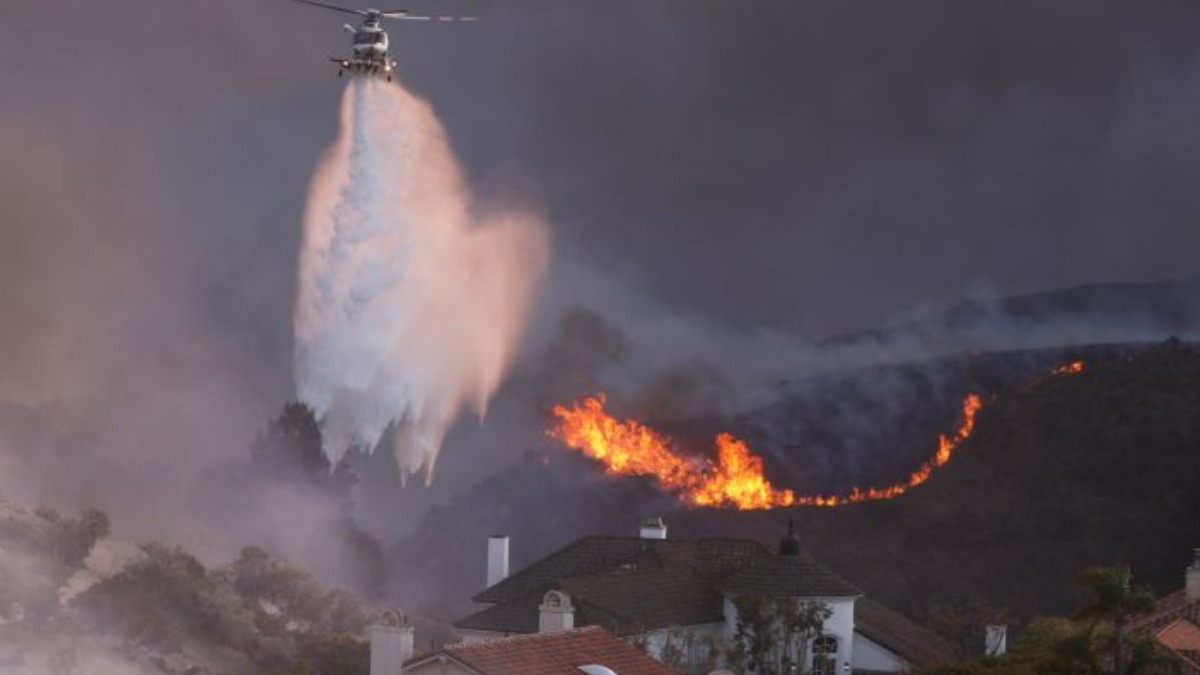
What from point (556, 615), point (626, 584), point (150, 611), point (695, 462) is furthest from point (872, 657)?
point (150, 611)

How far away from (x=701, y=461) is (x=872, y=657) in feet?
78.1

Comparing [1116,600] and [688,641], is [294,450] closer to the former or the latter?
[688,641]

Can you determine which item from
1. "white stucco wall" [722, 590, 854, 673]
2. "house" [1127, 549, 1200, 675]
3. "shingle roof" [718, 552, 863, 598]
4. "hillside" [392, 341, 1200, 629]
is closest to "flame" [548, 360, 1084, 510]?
"hillside" [392, 341, 1200, 629]

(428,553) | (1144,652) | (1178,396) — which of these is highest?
(1178,396)

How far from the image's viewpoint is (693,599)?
81500 millimetres

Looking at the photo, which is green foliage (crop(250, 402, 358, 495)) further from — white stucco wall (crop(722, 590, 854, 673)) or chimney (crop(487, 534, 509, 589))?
white stucco wall (crop(722, 590, 854, 673))

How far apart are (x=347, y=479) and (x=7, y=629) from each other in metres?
26.6

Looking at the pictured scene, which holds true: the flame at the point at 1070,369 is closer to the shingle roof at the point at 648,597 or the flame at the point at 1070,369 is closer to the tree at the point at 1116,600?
the shingle roof at the point at 648,597

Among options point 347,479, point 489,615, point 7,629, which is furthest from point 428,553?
point 7,629

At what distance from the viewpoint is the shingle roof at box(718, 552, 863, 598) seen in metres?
80.4

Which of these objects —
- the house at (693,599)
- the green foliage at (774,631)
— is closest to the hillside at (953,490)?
the house at (693,599)

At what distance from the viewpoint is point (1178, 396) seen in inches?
4077

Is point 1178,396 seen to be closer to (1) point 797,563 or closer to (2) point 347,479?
(1) point 797,563

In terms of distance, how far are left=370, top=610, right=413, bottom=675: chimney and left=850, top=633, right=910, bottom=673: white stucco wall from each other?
29.5 m
